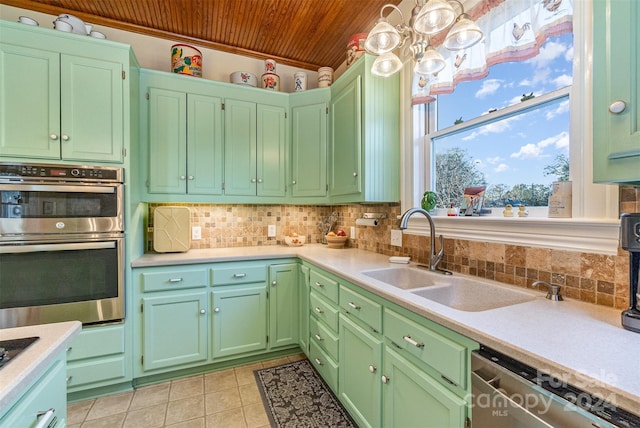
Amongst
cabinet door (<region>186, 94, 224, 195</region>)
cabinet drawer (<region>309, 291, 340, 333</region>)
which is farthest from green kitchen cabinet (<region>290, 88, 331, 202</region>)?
cabinet drawer (<region>309, 291, 340, 333</region>)

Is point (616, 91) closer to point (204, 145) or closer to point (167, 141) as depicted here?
A: point (204, 145)

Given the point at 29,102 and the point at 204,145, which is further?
the point at 204,145

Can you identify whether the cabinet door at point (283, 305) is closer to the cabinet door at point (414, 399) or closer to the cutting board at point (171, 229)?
the cutting board at point (171, 229)

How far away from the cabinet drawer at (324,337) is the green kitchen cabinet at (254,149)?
1183mm

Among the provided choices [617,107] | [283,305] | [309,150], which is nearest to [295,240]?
[283,305]

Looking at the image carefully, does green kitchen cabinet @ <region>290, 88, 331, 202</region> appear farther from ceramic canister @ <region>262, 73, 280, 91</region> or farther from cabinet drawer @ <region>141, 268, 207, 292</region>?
cabinet drawer @ <region>141, 268, 207, 292</region>

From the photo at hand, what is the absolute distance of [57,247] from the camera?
1.68 metres

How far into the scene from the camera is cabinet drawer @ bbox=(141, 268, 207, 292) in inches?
76.2

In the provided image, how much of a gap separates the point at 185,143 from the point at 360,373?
81.9 inches

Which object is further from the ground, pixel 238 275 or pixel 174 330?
pixel 238 275

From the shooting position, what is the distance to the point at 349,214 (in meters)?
2.77

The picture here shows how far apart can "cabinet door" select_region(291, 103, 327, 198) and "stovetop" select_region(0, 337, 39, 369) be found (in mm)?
2035

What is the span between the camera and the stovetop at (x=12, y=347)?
25.2 inches

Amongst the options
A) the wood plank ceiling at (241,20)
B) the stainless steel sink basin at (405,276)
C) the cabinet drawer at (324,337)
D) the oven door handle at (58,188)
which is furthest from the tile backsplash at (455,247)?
the wood plank ceiling at (241,20)
